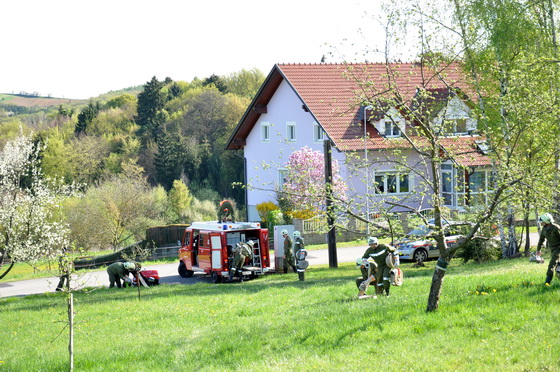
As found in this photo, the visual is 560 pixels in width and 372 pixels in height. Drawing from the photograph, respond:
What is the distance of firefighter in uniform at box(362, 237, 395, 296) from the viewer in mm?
14082

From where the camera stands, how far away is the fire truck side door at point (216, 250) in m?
23.6

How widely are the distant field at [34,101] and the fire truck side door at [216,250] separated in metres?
105

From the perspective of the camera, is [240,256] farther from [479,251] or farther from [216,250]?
[479,251]

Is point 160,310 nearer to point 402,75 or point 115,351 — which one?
point 115,351

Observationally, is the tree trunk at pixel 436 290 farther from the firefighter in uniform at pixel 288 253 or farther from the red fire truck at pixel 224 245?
the red fire truck at pixel 224 245

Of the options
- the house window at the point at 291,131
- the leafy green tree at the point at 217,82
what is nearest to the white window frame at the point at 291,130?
the house window at the point at 291,131

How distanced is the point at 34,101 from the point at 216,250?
11111 centimetres

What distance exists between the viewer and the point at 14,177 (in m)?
32.4

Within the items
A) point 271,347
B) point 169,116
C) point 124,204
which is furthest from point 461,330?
point 169,116

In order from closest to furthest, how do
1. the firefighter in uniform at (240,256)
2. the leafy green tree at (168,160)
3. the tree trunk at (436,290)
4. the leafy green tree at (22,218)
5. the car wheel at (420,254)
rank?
the tree trunk at (436,290) → the firefighter in uniform at (240,256) → the car wheel at (420,254) → the leafy green tree at (22,218) → the leafy green tree at (168,160)

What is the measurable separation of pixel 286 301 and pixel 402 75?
6.43m

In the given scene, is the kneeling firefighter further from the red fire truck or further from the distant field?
the distant field

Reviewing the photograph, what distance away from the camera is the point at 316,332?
1104 centimetres

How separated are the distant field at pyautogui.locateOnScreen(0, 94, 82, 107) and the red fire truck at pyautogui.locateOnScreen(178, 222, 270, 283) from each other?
10342 centimetres
